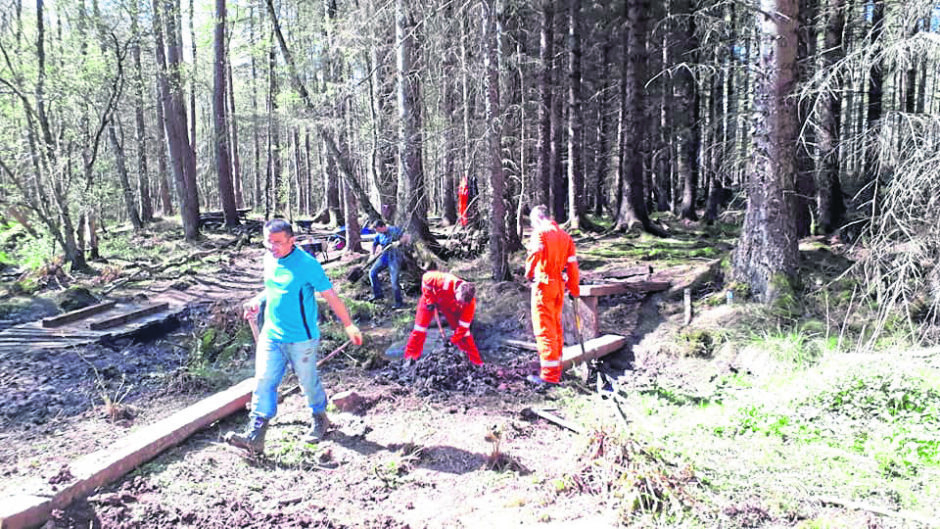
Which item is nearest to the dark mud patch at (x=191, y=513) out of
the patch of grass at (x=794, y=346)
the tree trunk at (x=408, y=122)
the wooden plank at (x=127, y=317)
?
the patch of grass at (x=794, y=346)

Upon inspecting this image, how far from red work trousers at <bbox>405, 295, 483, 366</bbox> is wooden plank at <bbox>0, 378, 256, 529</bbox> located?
6.81ft

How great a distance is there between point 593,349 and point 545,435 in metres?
2.47

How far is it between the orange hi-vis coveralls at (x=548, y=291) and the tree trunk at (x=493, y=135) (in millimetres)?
3570

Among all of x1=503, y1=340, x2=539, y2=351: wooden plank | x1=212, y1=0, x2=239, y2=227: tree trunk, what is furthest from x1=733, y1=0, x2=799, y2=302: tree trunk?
x1=212, y1=0, x2=239, y2=227: tree trunk

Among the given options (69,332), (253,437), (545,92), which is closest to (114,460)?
(253,437)

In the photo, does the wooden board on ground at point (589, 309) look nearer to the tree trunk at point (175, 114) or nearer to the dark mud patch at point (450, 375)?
the dark mud patch at point (450, 375)

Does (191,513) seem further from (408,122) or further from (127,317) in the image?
(408,122)

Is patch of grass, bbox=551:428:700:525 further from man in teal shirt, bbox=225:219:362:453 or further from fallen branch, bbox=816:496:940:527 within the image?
man in teal shirt, bbox=225:219:362:453

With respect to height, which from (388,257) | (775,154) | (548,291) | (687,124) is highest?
(687,124)

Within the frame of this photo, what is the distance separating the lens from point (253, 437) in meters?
4.87

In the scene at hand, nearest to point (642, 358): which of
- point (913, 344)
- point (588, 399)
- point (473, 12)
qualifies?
point (588, 399)

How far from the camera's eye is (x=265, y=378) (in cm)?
489

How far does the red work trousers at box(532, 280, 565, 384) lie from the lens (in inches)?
276

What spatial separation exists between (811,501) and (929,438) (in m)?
1.50
